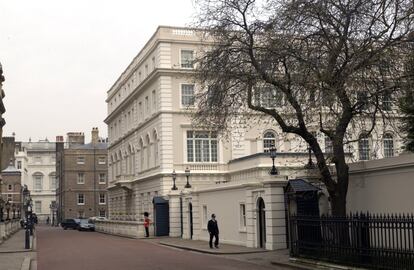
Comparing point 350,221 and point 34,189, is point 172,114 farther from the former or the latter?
point 34,189

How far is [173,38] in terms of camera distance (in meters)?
50.6

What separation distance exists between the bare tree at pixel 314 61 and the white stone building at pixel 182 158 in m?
6.24

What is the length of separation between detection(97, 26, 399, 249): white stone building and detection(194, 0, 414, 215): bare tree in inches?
246

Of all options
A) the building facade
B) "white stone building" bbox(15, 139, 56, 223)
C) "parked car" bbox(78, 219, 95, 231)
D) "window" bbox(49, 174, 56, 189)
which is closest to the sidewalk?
"parked car" bbox(78, 219, 95, 231)

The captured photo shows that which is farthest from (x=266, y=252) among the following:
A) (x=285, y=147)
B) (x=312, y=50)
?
(x=285, y=147)

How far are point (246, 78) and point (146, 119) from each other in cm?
3418

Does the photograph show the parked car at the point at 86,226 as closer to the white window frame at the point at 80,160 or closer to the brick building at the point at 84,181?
the brick building at the point at 84,181

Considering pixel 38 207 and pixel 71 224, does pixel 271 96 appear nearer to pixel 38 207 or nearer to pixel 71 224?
pixel 71 224

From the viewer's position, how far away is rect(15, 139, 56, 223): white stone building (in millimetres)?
124375

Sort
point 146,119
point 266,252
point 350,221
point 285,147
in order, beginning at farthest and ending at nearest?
1. point 146,119
2. point 285,147
3. point 266,252
4. point 350,221

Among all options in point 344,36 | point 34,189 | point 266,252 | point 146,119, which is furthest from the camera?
point 34,189

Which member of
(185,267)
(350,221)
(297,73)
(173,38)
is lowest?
(185,267)

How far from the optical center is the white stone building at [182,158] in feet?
108

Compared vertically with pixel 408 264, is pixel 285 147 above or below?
above
